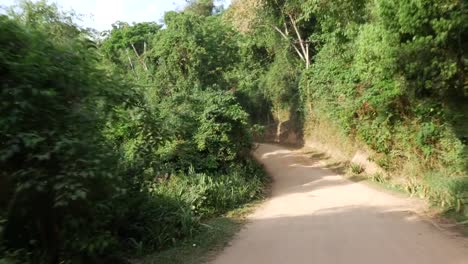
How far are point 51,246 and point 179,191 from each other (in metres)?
6.04

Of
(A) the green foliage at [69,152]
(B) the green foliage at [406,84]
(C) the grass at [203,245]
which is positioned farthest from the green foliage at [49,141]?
(B) the green foliage at [406,84]

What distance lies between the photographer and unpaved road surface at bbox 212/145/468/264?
23.9 ft

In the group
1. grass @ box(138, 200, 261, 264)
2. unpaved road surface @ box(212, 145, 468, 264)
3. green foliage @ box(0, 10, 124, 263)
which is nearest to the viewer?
green foliage @ box(0, 10, 124, 263)

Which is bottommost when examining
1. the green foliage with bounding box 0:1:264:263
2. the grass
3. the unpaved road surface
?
the unpaved road surface

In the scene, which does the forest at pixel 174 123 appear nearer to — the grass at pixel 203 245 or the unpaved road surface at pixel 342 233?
the grass at pixel 203 245

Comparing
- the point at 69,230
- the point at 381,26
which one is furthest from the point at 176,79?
the point at 69,230

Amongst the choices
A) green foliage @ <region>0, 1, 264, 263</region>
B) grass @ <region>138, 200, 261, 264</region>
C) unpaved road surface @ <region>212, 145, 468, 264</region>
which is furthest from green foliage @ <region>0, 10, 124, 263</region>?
unpaved road surface @ <region>212, 145, 468, 264</region>

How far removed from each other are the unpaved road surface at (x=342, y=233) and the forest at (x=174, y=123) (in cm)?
106

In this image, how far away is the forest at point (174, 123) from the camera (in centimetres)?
447

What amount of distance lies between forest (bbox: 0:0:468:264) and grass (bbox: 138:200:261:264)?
1.04ft

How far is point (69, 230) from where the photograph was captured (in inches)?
205

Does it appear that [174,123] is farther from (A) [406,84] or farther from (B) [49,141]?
(B) [49,141]

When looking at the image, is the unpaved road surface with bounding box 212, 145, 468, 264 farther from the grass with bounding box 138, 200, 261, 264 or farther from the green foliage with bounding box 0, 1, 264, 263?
the green foliage with bounding box 0, 1, 264, 263

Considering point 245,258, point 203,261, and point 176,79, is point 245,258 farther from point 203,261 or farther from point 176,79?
point 176,79
